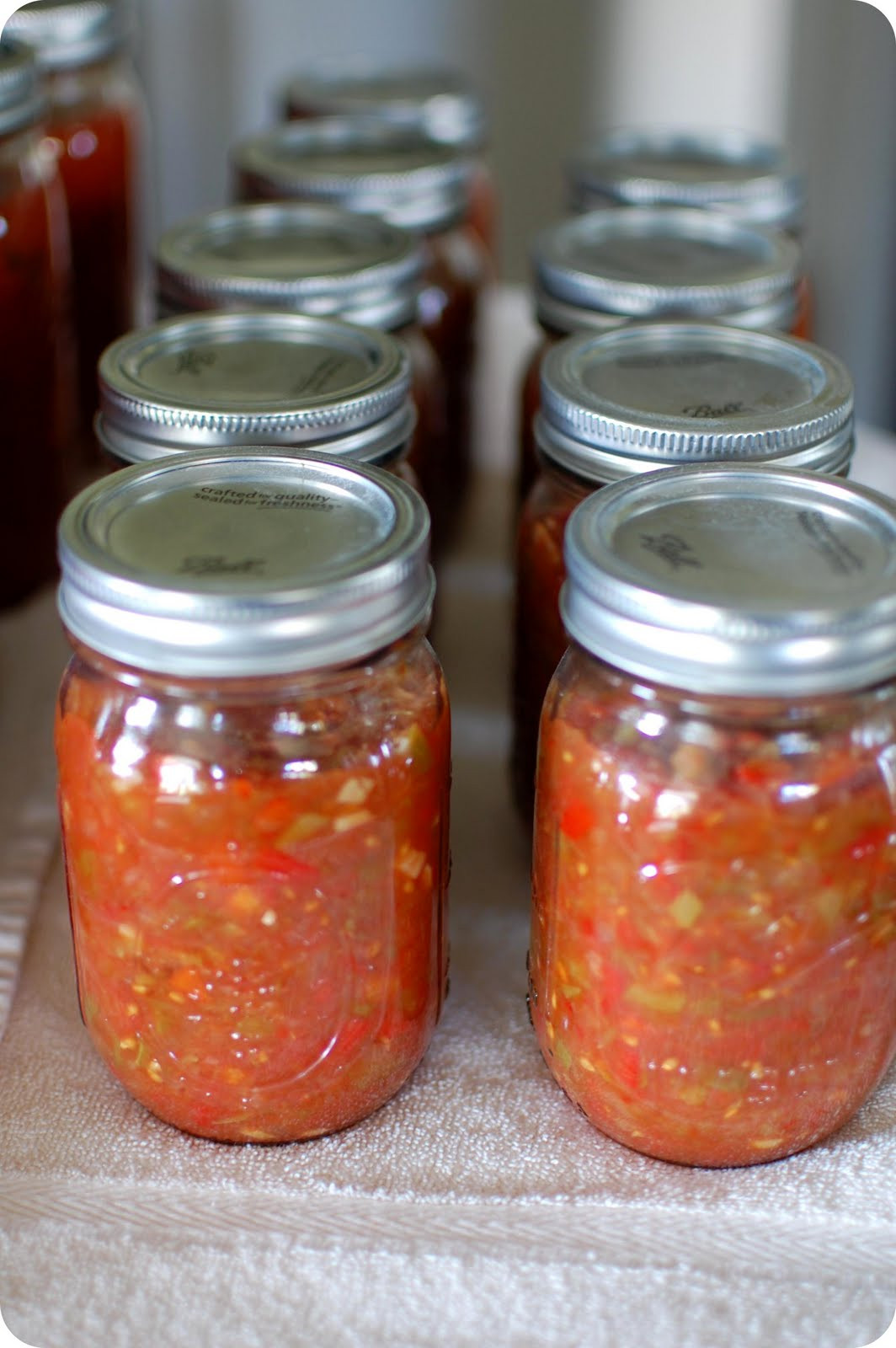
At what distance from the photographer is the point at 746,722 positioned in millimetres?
656

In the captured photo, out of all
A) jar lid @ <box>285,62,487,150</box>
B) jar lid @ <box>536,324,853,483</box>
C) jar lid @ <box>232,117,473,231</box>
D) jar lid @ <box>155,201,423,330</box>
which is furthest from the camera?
jar lid @ <box>285,62,487,150</box>

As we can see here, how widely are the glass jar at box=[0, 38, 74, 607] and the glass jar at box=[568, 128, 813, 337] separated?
1.41ft

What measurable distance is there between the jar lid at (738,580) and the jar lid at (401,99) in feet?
2.39

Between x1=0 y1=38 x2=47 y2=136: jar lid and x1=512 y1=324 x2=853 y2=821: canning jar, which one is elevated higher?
x1=0 y1=38 x2=47 y2=136: jar lid

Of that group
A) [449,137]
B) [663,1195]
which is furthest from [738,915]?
[449,137]

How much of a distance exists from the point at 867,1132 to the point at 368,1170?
247mm

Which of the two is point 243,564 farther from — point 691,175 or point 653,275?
point 691,175

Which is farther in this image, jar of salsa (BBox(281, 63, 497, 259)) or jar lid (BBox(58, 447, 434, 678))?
jar of salsa (BBox(281, 63, 497, 259))

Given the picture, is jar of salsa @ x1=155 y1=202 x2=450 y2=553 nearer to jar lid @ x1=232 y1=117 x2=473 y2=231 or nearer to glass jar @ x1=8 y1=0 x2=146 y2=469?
jar lid @ x1=232 y1=117 x2=473 y2=231

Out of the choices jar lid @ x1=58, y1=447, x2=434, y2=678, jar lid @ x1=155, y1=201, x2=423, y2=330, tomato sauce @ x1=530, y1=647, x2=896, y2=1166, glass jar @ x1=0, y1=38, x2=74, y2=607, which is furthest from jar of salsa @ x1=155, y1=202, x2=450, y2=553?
tomato sauce @ x1=530, y1=647, x2=896, y2=1166

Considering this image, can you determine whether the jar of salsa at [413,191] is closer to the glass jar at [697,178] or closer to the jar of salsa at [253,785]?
the glass jar at [697,178]

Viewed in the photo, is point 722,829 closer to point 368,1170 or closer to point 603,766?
point 603,766

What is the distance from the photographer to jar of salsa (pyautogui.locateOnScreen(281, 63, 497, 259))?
1.40 metres

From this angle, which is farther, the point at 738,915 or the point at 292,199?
the point at 292,199
